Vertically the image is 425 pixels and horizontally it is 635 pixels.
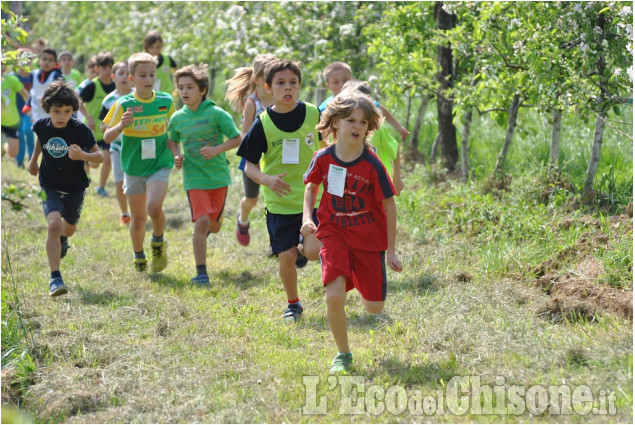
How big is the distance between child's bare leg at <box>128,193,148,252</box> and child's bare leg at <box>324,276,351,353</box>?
3378 millimetres

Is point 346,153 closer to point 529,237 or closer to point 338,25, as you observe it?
point 529,237

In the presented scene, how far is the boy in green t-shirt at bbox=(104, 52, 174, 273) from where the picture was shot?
7.73 metres

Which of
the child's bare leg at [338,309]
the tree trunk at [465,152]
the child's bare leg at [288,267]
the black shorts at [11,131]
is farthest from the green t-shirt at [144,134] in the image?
the black shorts at [11,131]

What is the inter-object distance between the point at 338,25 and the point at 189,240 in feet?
16.1

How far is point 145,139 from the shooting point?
7.78 meters

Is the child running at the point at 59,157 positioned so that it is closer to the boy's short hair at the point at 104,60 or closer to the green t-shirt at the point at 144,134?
the green t-shirt at the point at 144,134

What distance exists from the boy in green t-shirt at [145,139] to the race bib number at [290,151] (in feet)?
6.03

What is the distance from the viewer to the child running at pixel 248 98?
786 centimetres

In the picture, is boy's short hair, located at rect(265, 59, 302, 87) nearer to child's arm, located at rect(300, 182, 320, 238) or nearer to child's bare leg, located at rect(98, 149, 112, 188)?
child's arm, located at rect(300, 182, 320, 238)

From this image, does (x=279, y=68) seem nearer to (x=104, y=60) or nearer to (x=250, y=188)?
(x=250, y=188)

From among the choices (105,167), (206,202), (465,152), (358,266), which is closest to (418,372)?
(358,266)

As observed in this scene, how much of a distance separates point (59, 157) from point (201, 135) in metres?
1.24

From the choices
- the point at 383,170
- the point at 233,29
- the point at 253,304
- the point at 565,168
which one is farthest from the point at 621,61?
the point at 233,29

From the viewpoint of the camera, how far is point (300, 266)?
7496mm
